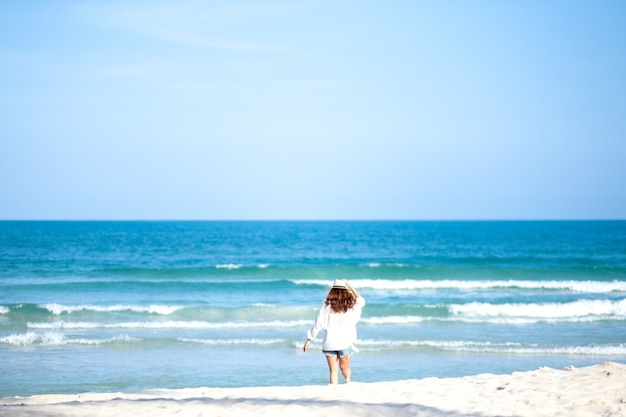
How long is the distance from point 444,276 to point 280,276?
755cm

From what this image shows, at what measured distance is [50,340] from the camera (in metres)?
15.6

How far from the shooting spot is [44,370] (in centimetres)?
1270

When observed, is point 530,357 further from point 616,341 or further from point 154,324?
point 154,324

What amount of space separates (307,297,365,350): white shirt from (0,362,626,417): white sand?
61 cm

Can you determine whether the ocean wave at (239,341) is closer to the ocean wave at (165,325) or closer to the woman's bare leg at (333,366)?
the ocean wave at (165,325)

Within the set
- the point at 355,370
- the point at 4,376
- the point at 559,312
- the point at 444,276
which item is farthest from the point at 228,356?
the point at 444,276

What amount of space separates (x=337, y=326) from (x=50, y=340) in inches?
339

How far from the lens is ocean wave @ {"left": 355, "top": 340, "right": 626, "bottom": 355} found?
14.3 m

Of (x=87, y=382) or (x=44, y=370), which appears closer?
(x=87, y=382)

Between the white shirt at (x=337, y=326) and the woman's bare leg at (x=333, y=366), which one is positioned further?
the woman's bare leg at (x=333, y=366)

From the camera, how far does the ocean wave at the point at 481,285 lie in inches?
1043

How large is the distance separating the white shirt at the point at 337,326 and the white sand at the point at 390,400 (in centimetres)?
61

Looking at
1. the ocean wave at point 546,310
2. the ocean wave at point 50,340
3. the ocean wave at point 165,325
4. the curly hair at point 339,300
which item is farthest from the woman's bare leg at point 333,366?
the ocean wave at point 546,310

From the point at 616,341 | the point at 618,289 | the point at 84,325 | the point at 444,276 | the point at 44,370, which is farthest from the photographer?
the point at 444,276
